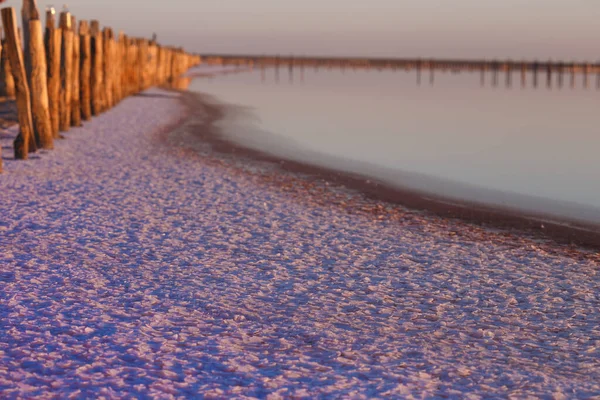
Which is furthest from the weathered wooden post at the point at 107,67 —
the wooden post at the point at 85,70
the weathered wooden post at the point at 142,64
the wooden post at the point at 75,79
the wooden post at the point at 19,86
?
the weathered wooden post at the point at 142,64

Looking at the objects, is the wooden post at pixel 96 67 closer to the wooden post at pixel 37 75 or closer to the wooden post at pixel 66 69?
the wooden post at pixel 66 69

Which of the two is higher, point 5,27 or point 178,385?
point 5,27

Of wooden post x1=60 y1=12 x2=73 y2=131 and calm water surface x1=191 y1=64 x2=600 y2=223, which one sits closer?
calm water surface x1=191 y1=64 x2=600 y2=223

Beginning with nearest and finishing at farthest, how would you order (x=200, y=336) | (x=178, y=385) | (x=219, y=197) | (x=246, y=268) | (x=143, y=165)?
(x=178, y=385)
(x=200, y=336)
(x=246, y=268)
(x=219, y=197)
(x=143, y=165)

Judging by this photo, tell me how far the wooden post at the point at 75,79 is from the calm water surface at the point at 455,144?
10.4 feet

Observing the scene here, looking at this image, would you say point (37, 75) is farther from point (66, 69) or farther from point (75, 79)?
point (75, 79)

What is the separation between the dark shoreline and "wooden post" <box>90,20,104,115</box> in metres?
4.48

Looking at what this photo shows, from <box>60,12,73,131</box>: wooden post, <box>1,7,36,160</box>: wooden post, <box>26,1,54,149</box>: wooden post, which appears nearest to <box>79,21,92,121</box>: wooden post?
<box>60,12,73,131</box>: wooden post

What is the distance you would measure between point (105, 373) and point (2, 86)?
22.2m

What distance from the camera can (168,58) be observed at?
4447cm

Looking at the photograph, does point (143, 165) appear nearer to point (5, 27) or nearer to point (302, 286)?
point (5, 27)

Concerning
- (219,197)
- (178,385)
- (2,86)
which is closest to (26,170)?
(219,197)

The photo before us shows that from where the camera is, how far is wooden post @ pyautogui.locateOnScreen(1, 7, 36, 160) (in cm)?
1071

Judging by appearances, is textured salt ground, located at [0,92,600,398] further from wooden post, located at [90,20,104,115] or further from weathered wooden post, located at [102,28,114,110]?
weathered wooden post, located at [102,28,114,110]
